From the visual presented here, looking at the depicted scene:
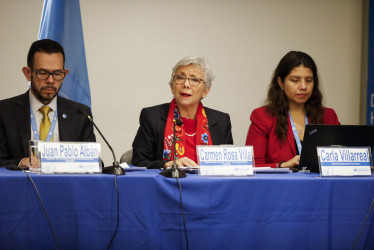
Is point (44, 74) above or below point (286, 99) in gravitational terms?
above

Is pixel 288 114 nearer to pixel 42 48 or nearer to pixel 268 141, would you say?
pixel 268 141

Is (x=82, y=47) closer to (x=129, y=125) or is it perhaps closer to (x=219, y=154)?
(x=129, y=125)

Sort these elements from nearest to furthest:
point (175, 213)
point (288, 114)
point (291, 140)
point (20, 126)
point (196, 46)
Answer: point (175, 213)
point (20, 126)
point (291, 140)
point (288, 114)
point (196, 46)

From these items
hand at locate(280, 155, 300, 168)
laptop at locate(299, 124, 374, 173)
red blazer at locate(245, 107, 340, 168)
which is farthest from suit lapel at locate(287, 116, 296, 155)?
laptop at locate(299, 124, 374, 173)

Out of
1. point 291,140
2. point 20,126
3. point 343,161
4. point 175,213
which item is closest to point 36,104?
point 20,126

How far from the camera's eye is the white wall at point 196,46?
4035mm

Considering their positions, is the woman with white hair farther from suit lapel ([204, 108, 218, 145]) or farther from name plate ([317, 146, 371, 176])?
name plate ([317, 146, 371, 176])

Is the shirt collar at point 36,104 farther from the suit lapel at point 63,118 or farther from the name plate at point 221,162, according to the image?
the name plate at point 221,162

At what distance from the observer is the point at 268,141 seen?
2.79 meters

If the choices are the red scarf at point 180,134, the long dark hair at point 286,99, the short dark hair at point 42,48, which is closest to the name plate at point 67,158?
the red scarf at point 180,134

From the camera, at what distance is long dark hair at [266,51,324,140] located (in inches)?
108

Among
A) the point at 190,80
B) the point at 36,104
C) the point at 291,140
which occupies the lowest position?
the point at 291,140

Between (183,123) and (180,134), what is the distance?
3.2 inches

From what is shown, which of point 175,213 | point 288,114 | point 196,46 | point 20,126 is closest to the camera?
point 175,213
